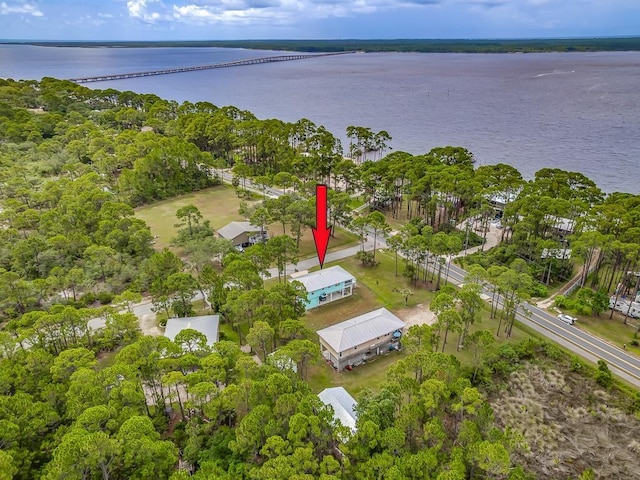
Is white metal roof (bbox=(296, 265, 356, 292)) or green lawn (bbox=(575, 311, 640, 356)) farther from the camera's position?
white metal roof (bbox=(296, 265, 356, 292))

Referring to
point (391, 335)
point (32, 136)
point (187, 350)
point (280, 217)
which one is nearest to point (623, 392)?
point (391, 335)

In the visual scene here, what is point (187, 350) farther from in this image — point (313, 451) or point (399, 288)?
point (399, 288)

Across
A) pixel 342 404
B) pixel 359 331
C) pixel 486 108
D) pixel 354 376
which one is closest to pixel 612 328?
pixel 359 331

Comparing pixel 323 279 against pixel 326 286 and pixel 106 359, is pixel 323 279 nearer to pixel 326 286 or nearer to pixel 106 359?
pixel 326 286

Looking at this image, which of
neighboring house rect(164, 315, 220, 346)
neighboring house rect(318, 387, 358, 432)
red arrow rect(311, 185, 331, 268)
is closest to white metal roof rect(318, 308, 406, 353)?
neighboring house rect(318, 387, 358, 432)

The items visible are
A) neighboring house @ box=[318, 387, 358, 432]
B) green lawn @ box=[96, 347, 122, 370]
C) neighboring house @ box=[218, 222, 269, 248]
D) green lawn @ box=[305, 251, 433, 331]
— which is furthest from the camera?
neighboring house @ box=[218, 222, 269, 248]

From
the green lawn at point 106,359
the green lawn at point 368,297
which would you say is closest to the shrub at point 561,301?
the green lawn at point 368,297

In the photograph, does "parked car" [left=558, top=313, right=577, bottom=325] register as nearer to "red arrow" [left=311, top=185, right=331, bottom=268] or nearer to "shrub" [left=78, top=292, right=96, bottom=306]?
"red arrow" [left=311, top=185, right=331, bottom=268]
